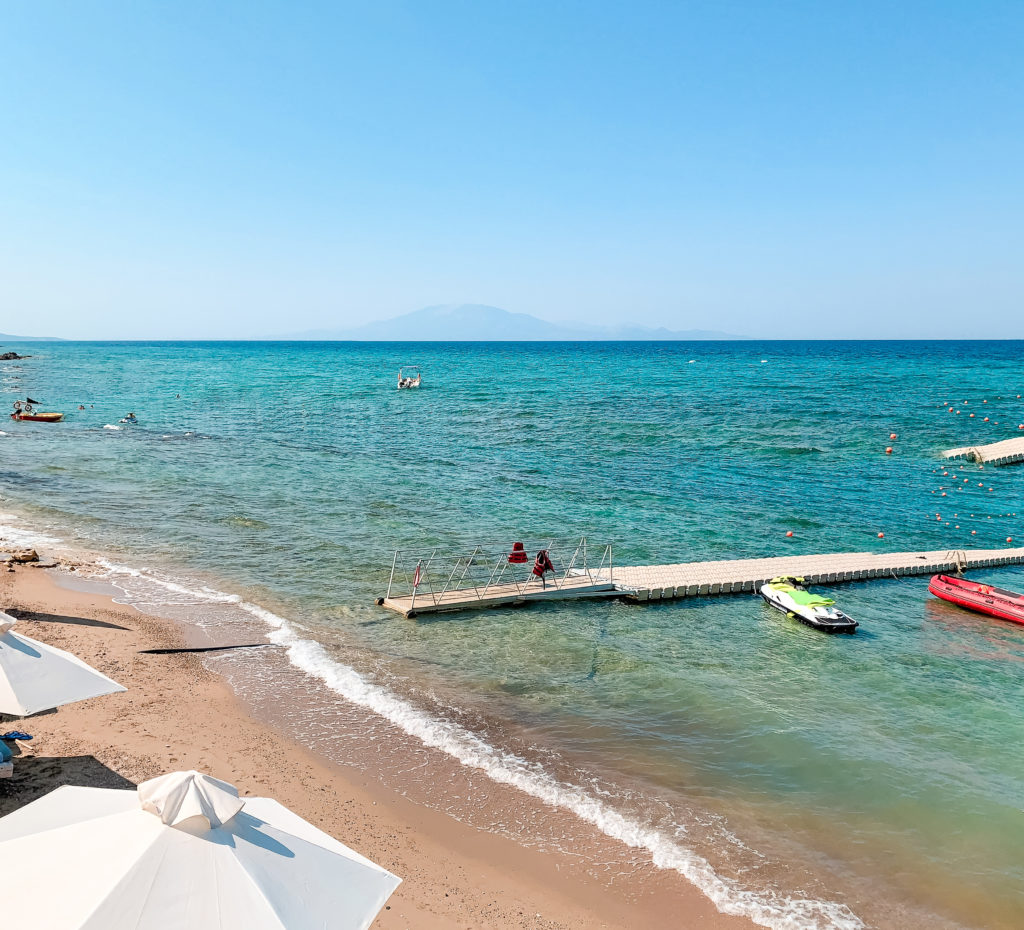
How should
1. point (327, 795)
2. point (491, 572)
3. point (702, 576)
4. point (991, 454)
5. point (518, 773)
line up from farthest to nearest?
point (991, 454) → point (491, 572) → point (702, 576) → point (518, 773) → point (327, 795)

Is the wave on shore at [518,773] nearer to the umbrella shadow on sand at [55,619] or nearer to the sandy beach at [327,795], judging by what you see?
the sandy beach at [327,795]

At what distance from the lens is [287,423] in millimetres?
62469

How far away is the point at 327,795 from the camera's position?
12195 millimetres

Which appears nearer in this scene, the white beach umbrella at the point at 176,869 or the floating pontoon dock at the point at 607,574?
the white beach umbrella at the point at 176,869

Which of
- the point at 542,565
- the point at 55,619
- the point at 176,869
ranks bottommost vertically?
the point at 55,619

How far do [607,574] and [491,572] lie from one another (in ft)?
12.9

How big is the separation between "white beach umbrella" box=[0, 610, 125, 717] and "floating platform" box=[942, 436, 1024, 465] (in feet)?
167

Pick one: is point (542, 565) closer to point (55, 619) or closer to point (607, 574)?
point (607, 574)

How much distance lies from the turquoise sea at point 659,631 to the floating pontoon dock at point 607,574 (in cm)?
70

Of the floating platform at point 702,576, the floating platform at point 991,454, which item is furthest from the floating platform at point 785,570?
the floating platform at point 991,454

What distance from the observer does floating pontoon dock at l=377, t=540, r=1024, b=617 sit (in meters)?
22.2

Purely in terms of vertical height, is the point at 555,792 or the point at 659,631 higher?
the point at 555,792

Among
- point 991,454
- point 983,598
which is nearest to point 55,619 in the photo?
point 983,598

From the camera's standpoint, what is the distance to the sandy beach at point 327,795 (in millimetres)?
10039
